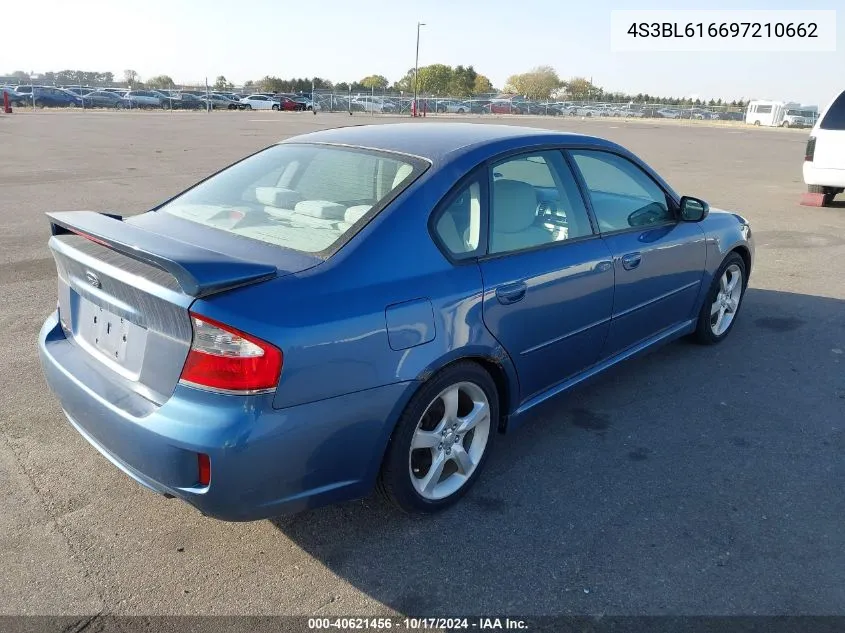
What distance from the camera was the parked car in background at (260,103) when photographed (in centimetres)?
5422

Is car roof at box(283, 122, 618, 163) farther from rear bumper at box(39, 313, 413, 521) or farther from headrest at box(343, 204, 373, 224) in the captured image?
rear bumper at box(39, 313, 413, 521)

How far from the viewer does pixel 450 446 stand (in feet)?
9.68

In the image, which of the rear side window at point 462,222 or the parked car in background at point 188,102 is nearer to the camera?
the rear side window at point 462,222

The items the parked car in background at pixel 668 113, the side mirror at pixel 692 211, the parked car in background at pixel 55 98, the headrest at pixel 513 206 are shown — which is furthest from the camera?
the parked car in background at pixel 668 113

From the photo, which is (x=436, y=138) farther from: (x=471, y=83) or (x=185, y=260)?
(x=471, y=83)

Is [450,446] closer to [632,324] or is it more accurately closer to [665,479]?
[665,479]

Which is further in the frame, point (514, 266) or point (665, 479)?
point (665, 479)

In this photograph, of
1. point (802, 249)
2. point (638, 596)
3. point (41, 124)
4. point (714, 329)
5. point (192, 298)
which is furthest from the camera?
point (41, 124)

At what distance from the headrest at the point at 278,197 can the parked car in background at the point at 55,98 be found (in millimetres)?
48867

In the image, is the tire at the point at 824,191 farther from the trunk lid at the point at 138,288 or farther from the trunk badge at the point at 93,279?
the trunk badge at the point at 93,279

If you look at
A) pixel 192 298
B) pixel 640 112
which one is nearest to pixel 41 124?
pixel 192 298

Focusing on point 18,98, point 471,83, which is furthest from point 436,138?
point 471,83

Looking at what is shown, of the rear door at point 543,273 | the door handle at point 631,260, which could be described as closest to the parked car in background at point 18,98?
the rear door at point 543,273

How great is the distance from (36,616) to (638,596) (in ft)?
6.88
